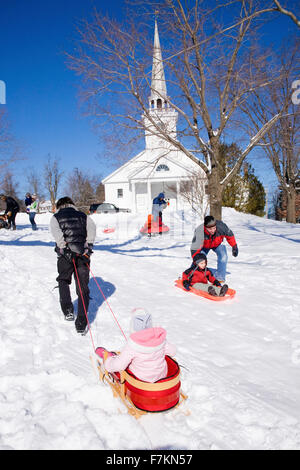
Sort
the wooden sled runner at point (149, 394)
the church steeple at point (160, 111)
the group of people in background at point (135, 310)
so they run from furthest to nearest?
1. the church steeple at point (160, 111)
2. the group of people in background at point (135, 310)
3. the wooden sled runner at point (149, 394)

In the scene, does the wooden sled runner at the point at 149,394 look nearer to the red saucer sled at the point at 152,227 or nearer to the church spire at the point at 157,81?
the church spire at the point at 157,81

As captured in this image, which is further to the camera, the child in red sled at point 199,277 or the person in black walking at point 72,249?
the child in red sled at point 199,277

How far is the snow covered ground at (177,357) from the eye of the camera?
2428 millimetres

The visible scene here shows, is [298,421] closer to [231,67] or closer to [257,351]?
[257,351]

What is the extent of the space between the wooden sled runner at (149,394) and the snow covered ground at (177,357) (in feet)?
0.27

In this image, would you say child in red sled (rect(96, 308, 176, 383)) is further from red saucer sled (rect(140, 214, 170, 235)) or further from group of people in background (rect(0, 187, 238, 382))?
red saucer sled (rect(140, 214, 170, 235))

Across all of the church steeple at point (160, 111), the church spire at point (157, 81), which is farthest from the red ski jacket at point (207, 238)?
the church spire at point (157, 81)

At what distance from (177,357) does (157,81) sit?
33.3ft

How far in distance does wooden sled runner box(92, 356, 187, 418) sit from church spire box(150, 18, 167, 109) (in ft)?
31.5

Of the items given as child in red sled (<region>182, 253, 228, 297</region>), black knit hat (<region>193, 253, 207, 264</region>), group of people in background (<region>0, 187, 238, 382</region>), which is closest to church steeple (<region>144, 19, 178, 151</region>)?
group of people in background (<region>0, 187, 238, 382</region>)

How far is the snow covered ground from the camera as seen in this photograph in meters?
2.43

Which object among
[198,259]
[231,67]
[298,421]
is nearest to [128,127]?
[231,67]

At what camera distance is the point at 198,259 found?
6012 mm

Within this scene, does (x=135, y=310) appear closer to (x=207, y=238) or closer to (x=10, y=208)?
(x=207, y=238)
